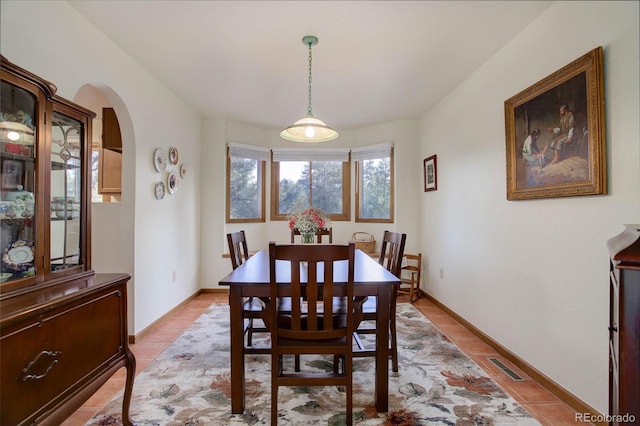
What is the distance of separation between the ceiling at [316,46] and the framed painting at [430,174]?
753 mm

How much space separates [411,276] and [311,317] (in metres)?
2.80

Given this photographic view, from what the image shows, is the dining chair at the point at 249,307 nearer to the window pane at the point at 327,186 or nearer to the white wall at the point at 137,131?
the white wall at the point at 137,131

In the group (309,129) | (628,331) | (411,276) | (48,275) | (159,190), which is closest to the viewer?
(628,331)

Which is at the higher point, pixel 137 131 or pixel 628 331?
pixel 137 131

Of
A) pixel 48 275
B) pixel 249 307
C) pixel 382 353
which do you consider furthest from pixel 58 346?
pixel 382 353

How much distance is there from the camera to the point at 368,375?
2189 mm

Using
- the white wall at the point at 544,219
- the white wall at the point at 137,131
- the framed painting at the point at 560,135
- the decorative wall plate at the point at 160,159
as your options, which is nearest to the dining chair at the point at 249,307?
the white wall at the point at 137,131

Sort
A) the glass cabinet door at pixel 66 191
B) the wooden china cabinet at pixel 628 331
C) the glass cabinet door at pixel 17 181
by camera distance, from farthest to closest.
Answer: the glass cabinet door at pixel 66 191 → the glass cabinet door at pixel 17 181 → the wooden china cabinet at pixel 628 331

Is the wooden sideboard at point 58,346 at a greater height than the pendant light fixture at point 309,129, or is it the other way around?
the pendant light fixture at point 309,129

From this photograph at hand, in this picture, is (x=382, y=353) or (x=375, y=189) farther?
(x=375, y=189)

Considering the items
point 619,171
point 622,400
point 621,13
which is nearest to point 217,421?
point 622,400

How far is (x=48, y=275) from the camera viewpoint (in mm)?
1360

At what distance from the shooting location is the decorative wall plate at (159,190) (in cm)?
312

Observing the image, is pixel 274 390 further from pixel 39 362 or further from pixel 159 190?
pixel 159 190
